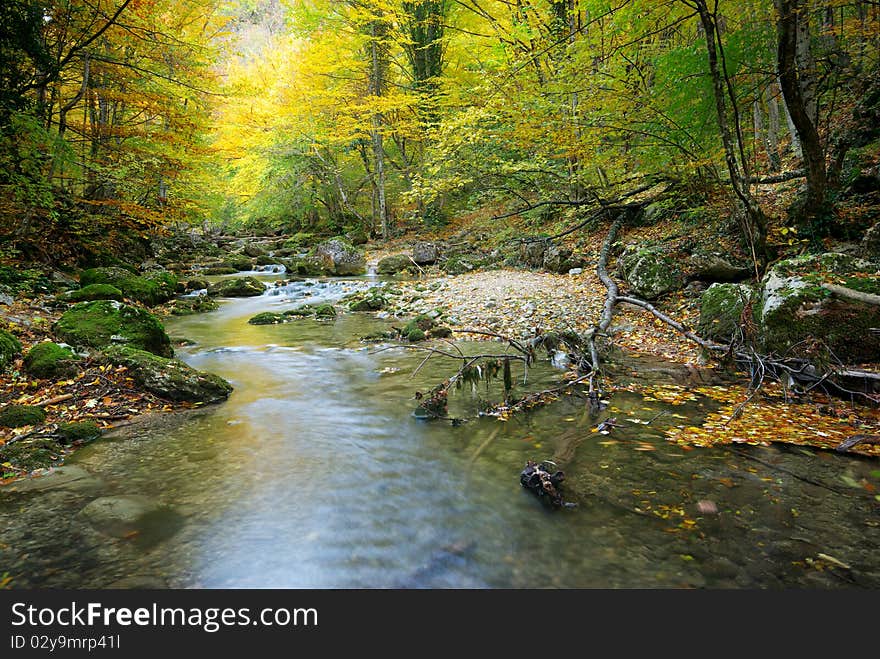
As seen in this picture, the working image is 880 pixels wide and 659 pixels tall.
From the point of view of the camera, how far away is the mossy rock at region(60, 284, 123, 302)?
8953mm

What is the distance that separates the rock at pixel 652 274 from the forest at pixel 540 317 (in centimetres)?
6

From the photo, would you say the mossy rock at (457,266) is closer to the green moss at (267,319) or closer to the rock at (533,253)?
the rock at (533,253)

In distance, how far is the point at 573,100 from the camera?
8.27 meters

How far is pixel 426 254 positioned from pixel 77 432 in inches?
503

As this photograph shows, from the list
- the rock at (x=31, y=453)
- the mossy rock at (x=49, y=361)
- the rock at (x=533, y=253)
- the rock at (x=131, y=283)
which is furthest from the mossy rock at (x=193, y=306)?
the rock at (x=533, y=253)

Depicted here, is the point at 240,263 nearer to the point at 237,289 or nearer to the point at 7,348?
the point at 237,289

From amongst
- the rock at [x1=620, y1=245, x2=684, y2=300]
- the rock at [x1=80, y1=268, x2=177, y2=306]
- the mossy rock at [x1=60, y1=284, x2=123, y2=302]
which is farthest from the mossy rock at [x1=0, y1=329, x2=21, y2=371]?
the rock at [x1=620, y1=245, x2=684, y2=300]

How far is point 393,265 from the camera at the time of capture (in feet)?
52.9

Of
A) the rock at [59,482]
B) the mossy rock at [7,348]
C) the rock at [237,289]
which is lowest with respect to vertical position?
the rock at [59,482]

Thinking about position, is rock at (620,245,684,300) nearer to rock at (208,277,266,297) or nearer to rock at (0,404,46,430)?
rock at (0,404,46,430)

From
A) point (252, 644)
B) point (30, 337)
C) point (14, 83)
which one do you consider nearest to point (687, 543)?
point (252, 644)

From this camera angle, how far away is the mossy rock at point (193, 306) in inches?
439

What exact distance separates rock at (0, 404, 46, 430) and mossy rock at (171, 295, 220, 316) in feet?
24.6

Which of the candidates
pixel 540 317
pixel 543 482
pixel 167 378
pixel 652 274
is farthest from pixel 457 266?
pixel 543 482
